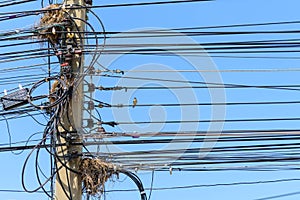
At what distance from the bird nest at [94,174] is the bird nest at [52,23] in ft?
5.33

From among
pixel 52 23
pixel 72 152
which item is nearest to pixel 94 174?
pixel 72 152

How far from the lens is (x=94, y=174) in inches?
250

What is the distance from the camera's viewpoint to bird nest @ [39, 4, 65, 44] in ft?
21.2

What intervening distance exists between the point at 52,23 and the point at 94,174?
199cm

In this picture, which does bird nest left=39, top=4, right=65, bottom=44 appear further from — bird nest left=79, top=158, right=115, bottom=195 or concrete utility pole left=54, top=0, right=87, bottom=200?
bird nest left=79, top=158, right=115, bottom=195

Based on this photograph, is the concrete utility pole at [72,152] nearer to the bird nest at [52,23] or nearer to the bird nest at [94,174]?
the bird nest at [94,174]

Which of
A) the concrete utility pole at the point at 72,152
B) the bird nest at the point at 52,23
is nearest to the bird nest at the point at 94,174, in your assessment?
the concrete utility pole at the point at 72,152

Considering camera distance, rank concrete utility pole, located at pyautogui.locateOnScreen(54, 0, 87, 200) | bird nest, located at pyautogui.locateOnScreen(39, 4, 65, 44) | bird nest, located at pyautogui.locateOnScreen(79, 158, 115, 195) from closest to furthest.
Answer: concrete utility pole, located at pyautogui.locateOnScreen(54, 0, 87, 200)
bird nest, located at pyautogui.locateOnScreen(79, 158, 115, 195)
bird nest, located at pyautogui.locateOnScreen(39, 4, 65, 44)

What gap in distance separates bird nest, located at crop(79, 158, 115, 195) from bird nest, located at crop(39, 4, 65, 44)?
162 centimetres

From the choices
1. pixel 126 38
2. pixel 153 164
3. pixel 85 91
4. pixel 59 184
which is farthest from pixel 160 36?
pixel 59 184

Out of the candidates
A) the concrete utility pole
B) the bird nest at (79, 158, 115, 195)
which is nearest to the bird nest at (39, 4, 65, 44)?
the concrete utility pole

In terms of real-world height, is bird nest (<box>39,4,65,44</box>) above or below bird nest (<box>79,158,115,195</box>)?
above

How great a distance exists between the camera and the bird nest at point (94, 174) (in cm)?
624

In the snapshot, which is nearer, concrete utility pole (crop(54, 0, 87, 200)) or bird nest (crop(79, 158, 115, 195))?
concrete utility pole (crop(54, 0, 87, 200))
